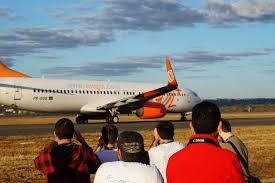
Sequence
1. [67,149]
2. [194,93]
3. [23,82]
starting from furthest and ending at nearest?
[194,93] → [23,82] → [67,149]

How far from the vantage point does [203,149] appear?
10.7ft

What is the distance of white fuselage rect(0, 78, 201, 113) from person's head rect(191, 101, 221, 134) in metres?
30.9

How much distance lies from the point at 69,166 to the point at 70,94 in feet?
103

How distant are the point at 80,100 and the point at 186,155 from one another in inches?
1317

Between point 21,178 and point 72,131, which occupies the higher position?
point 72,131

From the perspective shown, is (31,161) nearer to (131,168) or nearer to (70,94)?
(131,168)

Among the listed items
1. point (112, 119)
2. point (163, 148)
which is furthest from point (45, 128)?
point (163, 148)

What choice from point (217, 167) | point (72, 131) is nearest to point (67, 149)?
point (72, 131)

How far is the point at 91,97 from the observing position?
121ft

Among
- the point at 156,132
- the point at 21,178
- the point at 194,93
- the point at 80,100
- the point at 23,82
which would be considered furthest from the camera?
the point at 194,93

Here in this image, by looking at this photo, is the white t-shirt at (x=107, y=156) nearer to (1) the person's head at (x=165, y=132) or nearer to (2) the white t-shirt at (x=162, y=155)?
(2) the white t-shirt at (x=162, y=155)

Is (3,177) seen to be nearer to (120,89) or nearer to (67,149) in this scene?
(67,149)

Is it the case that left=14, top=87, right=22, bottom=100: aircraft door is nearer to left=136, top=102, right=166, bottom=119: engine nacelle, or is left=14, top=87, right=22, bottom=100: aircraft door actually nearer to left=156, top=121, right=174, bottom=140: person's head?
left=136, top=102, right=166, bottom=119: engine nacelle

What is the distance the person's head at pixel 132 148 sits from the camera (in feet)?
12.6
